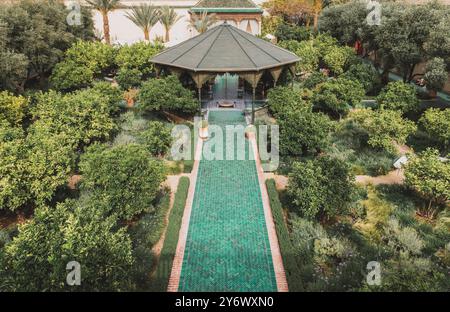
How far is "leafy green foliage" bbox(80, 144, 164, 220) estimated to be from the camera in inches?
514

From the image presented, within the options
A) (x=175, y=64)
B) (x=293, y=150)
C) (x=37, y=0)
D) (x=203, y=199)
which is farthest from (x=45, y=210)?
(x=37, y=0)

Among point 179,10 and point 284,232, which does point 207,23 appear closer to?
point 179,10

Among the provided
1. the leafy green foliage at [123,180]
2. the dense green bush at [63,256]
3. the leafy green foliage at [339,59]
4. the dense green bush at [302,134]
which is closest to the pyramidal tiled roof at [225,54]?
the leafy green foliage at [339,59]

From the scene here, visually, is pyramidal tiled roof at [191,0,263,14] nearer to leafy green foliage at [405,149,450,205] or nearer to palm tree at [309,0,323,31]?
palm tree at [309,0,323,31]

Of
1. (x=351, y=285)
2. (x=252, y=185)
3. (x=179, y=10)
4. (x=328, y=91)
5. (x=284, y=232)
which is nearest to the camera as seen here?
(x=351, y=285)

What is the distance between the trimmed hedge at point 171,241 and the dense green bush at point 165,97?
8.32 metres

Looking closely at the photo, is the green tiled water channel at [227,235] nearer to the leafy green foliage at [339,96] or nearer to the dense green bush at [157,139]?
the dense green bush at [157,139]

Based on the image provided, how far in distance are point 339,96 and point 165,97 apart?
13230mm

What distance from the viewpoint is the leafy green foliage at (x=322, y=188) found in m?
13.5

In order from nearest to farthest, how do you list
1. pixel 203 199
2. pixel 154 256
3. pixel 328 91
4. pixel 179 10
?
pixel 154 256 < pixel 203 199 < pixel 328 91 < pixel 179 10

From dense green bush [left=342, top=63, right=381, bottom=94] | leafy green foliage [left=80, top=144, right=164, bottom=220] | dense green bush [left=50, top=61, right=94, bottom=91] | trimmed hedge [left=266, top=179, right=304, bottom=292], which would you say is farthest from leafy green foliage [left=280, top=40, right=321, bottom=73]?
leafy green foliage [left=80, top=144, right=164, bottom=220]
